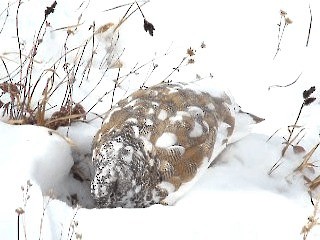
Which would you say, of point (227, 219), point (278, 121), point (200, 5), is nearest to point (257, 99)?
point (278, 121)

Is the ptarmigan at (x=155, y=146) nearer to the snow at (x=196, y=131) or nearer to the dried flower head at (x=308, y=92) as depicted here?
the snow at (x=196, y=131)

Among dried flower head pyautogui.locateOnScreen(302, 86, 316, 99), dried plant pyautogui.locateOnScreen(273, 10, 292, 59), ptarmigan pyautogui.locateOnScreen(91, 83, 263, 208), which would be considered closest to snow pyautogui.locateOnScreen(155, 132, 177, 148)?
ptarmigan pyautogui.locateOnScreen(91, 83, 263, 208)

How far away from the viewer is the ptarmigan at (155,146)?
2.47 metres

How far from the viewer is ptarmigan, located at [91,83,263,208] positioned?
247cm

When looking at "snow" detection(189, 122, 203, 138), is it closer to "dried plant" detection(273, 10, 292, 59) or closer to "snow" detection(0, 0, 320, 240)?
"snow" detection(0, 0, 320, 240)

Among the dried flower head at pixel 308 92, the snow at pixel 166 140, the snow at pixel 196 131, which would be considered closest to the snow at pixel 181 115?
the snow at pixel 166 140

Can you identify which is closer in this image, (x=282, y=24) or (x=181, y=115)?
(x=181, y=115)

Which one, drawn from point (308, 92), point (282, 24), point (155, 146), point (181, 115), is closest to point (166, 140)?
point (155, 146)

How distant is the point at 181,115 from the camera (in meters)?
2.65

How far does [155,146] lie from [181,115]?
200 mm

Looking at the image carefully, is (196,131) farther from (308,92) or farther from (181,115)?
(308,92)

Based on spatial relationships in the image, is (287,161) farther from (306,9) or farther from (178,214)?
(306,9)

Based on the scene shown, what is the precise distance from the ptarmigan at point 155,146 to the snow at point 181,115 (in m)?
0.06

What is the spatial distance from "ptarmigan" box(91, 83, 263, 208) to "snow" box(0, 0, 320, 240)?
58 millimetres
